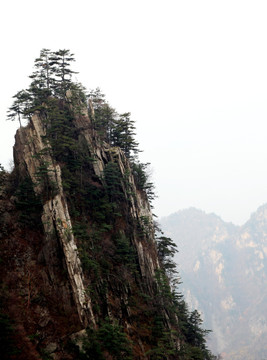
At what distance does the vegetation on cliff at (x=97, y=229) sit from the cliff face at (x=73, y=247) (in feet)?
0.30

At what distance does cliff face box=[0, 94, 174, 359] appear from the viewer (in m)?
22.0

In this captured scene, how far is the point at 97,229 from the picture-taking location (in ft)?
94.0

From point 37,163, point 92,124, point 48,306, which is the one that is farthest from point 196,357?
point 92,124

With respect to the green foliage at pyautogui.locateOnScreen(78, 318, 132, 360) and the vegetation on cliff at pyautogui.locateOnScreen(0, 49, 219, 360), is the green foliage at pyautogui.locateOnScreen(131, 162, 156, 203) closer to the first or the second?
the vegetation on cliff at pyautogui.locateOnScreen(0, 49, 219, 360)

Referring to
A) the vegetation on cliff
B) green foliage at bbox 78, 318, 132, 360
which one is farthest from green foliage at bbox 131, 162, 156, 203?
green foliage at bbox 78, 318, 132, 360

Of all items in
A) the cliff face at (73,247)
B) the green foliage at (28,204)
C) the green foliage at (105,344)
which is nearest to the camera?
the green foliage at (105,344)

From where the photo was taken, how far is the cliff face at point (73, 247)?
22047 millimetres

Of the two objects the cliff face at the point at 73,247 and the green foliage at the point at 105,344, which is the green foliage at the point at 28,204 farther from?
the green foliage at the point at 105,344

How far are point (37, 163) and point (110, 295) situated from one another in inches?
495

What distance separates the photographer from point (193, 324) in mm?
39969

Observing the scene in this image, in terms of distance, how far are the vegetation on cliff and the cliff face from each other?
0.09 metres

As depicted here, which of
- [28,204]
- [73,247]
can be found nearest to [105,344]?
[73,247]

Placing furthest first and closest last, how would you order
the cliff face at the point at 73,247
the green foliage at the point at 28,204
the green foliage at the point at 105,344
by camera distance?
the green foliage at the point at 28,204, the cliff face at the point at 73,247, the green foliage at the point at 105,344

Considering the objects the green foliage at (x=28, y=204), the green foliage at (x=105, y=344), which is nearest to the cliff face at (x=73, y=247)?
the green foliage at (x=28, y=204)
